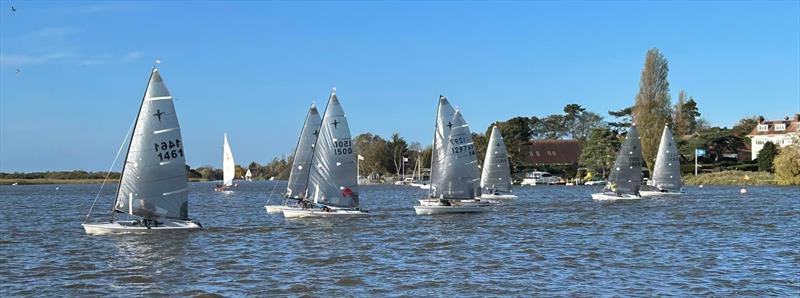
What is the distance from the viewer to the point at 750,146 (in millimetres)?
149875

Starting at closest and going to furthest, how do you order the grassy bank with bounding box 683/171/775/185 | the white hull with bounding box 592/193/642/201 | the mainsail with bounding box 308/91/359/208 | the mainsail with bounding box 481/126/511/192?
the mainsail with bounding box 308/91/359/208, the white hull with bounding box 592/193/642/201, the mainsail with bounding box 481/126/511/192, the grassy bank with bounding box 683/171/775/185

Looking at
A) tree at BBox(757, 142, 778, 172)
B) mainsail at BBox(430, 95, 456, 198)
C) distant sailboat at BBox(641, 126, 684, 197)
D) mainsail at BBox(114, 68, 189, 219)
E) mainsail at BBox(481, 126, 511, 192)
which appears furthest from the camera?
tree at BBox(757, 142, 778, 172)

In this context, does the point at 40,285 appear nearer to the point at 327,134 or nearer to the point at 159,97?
the point at 159,97

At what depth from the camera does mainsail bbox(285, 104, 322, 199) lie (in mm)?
46469

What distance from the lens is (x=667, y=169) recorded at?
75.8 metres

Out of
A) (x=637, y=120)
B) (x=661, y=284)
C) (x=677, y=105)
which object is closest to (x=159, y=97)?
(x=661, y=284)

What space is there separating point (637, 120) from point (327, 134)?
82389mm

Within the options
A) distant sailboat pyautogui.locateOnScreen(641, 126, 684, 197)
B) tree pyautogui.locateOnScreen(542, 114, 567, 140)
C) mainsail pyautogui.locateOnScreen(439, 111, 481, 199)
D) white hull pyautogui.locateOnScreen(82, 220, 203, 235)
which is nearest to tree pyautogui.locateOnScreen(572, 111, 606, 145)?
tree pyautogui.locateOnScreen(542, 114, 567, 140)

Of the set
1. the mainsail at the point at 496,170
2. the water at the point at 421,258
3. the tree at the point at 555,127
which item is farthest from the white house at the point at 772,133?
the water at the point at 421,258

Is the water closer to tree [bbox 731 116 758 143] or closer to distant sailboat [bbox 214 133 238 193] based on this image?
distant sailboat [bbox 214 133 238 193]

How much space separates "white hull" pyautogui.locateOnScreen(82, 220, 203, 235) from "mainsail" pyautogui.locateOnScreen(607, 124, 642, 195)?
3948 cm

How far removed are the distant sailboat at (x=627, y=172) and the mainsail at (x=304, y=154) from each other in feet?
93.0

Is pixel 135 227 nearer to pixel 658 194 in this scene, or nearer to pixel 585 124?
pixel 658 194

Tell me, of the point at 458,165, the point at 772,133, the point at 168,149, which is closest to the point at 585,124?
the point at 772,133
